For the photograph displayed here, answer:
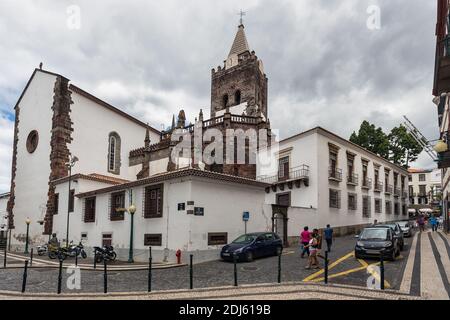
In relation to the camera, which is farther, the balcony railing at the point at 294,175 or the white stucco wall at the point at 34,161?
the white stucco wall at the point at 34,161

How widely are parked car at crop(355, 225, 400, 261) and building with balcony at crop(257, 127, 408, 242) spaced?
6.84 meters

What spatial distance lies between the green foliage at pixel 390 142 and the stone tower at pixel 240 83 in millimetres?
12673

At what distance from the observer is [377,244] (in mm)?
14609

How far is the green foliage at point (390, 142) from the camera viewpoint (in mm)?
42969

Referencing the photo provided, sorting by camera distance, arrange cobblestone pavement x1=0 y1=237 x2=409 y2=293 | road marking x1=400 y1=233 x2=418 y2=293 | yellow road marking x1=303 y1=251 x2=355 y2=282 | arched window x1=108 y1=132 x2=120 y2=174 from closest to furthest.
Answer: road marking x1=400 y1=233 x2=418 y2=293 → cobblestone pavement x1=0 y1=237 x2=409 y2=293 → yellow road marking x1=303 y1=251 x2=355 y2=282 → arched window x1=108 y1=132 x2=120 y2=174

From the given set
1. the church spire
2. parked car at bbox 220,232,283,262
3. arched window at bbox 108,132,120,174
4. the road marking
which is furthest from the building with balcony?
the church spire

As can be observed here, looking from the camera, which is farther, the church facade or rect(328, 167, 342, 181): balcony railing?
rect(328, 167, 342, 181): balcony railing

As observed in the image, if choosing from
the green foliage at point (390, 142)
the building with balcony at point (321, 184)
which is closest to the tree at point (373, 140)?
the green foliage at point (390, 142)

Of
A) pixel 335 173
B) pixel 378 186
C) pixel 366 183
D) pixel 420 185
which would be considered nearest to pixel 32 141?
pixel 335 173

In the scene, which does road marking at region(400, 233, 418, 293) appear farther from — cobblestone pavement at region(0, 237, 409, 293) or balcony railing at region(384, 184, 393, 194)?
balcony railing at region(384, 184, 393, 194)

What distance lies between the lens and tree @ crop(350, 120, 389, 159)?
42.7 meters

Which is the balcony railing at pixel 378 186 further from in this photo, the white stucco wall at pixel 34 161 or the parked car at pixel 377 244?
the white stucco wall at pixel 34 161
